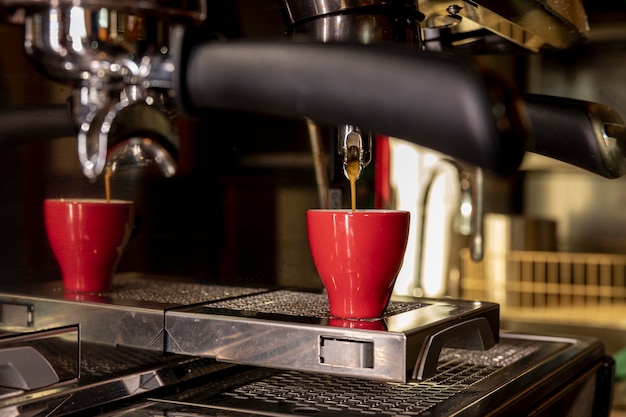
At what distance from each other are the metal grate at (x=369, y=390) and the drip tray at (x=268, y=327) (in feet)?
0.13

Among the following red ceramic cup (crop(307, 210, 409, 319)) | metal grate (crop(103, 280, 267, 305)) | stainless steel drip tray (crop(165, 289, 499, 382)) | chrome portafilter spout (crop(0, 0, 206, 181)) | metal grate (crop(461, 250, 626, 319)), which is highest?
chrome portafilter spout (crop(0, 0, 206, 181))

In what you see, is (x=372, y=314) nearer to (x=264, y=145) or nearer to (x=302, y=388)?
(x=302, y=388)

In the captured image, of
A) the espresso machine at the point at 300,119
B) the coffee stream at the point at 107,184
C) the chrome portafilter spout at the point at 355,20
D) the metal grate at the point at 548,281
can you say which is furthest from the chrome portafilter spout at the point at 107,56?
the metal grate at the point at 548,281

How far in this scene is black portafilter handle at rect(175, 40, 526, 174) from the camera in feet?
1.22

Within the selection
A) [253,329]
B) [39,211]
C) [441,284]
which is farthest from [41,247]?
[441,284]

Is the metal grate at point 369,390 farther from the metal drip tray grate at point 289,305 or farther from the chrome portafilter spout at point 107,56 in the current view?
the chrome portafilter spout at point 107,56

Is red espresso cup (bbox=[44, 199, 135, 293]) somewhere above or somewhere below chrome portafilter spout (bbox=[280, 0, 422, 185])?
below

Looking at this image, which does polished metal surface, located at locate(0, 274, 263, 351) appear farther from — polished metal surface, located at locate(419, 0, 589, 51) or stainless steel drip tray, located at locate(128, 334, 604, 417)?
polished metal surface, located at locate(419, 0, 589, 51)

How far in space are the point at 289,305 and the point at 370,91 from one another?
326mm

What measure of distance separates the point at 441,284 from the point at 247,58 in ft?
6.01

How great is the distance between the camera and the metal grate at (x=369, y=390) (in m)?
0.63

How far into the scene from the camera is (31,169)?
26.2 inches

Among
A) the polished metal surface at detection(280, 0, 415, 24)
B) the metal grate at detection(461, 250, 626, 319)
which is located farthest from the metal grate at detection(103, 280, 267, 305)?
the metal grate at detection(461, 250, 626, 319)

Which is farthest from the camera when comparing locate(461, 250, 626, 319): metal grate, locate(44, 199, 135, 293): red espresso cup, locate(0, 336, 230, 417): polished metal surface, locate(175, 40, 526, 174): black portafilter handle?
locate(461, 250, 626, 319): metal grate
